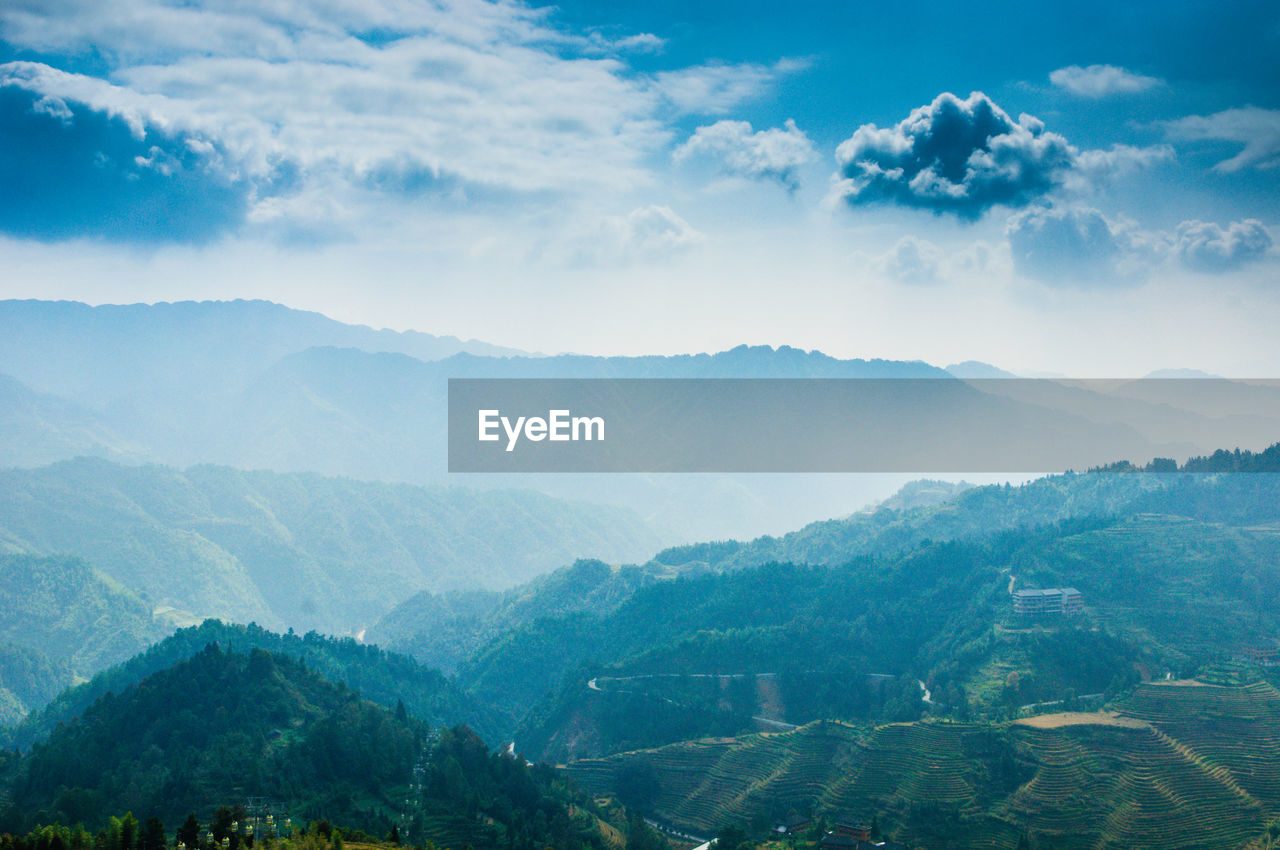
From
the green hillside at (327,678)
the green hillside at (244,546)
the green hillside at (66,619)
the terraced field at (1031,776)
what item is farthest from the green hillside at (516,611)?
the terraced field at (1031,776)

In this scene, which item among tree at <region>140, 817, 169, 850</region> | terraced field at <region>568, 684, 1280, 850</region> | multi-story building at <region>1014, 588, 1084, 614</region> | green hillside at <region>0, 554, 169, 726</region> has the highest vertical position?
multi-story building at <region>1014, 588, 1084, 614</region>

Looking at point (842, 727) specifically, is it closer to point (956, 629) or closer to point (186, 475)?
point (956, 629)

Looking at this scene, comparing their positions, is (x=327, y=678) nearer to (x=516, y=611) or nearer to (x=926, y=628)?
(x=516, y=611)

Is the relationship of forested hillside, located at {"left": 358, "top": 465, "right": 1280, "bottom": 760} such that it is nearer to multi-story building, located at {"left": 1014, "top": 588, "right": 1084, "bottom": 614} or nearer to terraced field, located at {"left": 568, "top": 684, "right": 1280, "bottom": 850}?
multi-story building, located at {"left": 1014, "top": 588, "right": 1084, "bottom": 614}

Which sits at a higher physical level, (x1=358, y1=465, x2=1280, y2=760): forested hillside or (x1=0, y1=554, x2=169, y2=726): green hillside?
(x1=358, y1=465, x2=1280, y2=760): forested hillside

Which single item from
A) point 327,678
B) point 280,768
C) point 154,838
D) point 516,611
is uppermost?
point 154,838

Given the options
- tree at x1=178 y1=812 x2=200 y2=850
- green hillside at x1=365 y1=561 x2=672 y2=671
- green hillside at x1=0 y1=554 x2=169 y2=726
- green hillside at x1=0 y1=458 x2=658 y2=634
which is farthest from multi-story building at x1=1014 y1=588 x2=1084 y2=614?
green hillside at x1=0 y1=458 x2=658 y2=634

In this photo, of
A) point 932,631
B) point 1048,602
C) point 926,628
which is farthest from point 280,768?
point 1048,602

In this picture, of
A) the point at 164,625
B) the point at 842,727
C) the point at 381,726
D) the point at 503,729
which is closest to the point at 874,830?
the point at 842,727
